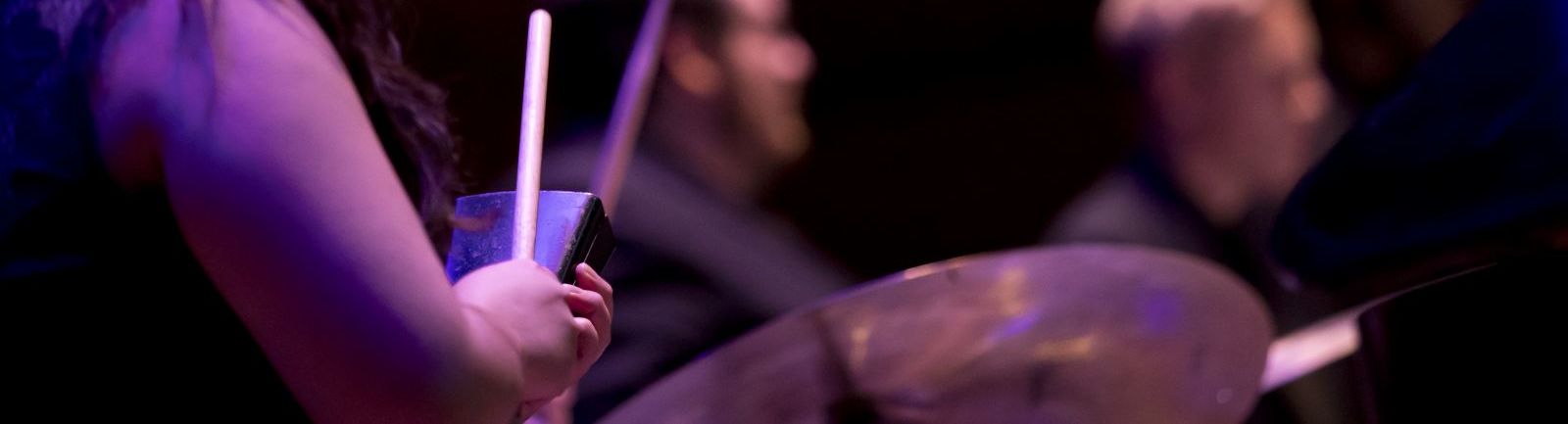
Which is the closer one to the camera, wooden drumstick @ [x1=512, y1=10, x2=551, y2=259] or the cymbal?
wooden drumstick @ [x1=512, y1=10, x2=551, y2=259]

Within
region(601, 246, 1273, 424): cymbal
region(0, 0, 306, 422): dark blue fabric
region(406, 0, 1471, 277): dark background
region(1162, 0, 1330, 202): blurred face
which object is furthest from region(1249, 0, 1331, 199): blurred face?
region(0, 0, 306, 422): dark blue fabric

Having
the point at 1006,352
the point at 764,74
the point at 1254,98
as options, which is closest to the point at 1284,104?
the point at 1254,98

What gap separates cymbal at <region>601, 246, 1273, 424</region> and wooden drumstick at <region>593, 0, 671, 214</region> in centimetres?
34

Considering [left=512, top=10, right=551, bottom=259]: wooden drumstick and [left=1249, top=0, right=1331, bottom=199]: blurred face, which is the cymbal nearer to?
[left=512, top=10, right=551, bottom=259]: wooden drumstick

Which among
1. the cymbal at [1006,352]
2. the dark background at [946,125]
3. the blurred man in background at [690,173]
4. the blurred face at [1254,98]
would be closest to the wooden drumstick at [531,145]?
the cymbal at [1006,352]

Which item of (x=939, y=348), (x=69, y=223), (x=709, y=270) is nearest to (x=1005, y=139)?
(x=709, y=270)

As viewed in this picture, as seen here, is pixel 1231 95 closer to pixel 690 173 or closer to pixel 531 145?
pixel 690 173

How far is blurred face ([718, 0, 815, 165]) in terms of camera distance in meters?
1.95

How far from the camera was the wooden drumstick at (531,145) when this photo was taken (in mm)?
551

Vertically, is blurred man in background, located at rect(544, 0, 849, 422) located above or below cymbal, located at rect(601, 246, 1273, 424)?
below

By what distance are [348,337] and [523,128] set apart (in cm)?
18

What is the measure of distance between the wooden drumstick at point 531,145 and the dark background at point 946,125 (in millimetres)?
1760

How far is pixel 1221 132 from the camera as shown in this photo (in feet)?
5.66

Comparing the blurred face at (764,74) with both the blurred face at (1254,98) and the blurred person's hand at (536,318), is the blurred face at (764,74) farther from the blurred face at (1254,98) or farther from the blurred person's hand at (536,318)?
the blurred person's hand at (536,318)
